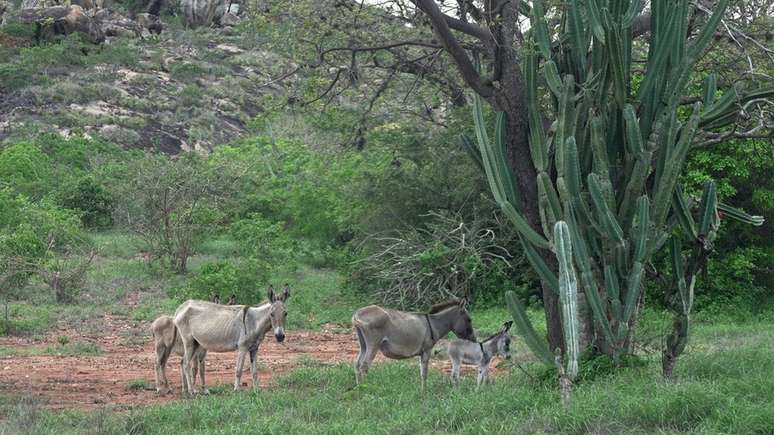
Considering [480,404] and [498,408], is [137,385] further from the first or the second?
[498,408]

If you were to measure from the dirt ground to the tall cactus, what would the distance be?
4129 mm

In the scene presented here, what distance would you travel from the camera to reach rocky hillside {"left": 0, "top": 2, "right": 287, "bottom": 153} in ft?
162

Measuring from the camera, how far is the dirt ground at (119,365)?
38.5 feet

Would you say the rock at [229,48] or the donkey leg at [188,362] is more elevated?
the rock at [229,48]

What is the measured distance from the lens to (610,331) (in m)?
10.2

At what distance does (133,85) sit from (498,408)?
49473mm

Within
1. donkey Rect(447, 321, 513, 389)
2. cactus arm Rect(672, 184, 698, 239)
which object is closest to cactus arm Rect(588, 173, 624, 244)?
cactus arm Rect(672, 184, 698, 239)

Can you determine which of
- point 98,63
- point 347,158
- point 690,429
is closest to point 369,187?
point 347,158

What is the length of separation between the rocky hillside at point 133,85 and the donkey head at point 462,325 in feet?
113

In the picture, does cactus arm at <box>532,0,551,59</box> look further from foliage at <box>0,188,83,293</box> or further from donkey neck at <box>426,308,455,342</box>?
foliage at <box>0,188,83,293</box>

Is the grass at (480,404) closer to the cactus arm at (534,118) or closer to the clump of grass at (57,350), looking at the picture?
the clump of grass at (57,350)

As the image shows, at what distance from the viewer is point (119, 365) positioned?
14.4 meters

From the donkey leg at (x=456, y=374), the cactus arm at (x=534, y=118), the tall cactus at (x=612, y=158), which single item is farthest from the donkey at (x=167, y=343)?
the cactus arm at (x=534, y=118)

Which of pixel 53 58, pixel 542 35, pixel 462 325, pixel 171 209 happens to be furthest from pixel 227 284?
pixel 53 58
